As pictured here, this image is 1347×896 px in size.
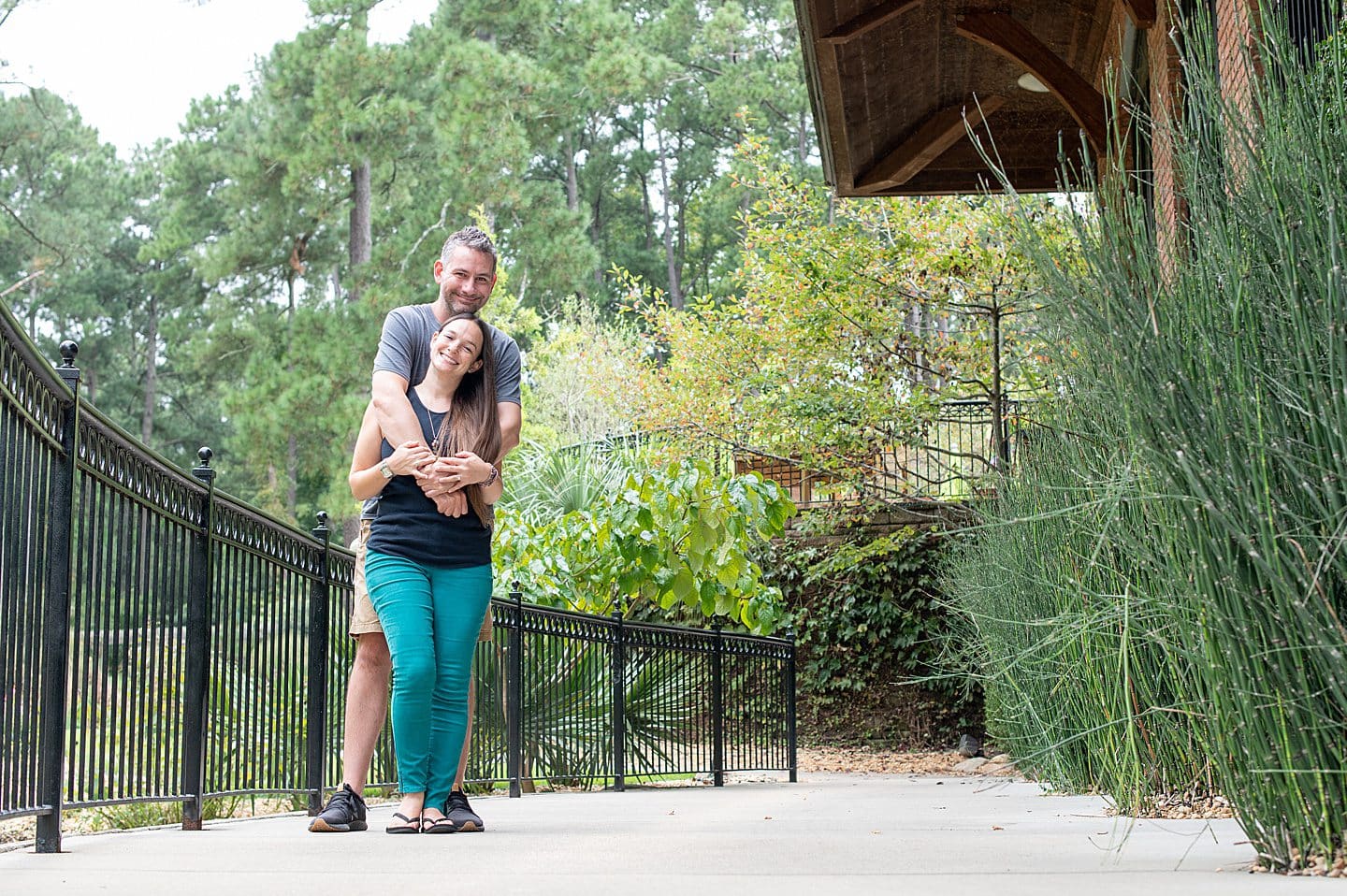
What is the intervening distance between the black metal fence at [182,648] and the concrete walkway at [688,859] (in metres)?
0.29

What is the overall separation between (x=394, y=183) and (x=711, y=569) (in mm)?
22847

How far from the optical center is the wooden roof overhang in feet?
29.5

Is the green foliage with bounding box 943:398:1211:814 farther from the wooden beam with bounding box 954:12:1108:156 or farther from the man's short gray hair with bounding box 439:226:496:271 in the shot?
the wooden beam with bounding box 954:12:1108:156

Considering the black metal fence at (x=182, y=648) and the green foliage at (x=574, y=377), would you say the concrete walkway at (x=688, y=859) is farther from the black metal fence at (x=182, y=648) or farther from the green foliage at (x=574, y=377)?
the green foliage at (x=574, y=377)

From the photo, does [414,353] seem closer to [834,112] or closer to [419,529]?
[419,529]

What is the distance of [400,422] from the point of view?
4395 mm

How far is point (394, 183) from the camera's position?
102 ft

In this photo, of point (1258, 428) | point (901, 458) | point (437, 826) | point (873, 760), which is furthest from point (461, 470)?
point (873, 760)

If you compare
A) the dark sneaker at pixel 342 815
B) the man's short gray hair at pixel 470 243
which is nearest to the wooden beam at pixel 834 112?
the man's short gray hair at pixel 470 243

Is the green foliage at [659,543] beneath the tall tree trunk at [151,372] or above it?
beneath

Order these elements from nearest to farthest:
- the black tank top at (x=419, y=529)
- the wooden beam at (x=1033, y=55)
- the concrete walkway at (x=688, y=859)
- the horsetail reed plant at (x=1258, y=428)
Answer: the horsetail reed plant at (x=1258, y=428)
the concrete walkway at (x=688, y=859)
the black tank top at (x=419, y=529)
the wooden beam at (x=1033, y=55)

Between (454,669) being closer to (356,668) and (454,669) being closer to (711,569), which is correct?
(356,668)

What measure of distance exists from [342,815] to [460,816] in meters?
0.36

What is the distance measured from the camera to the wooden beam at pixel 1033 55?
8.98 m
